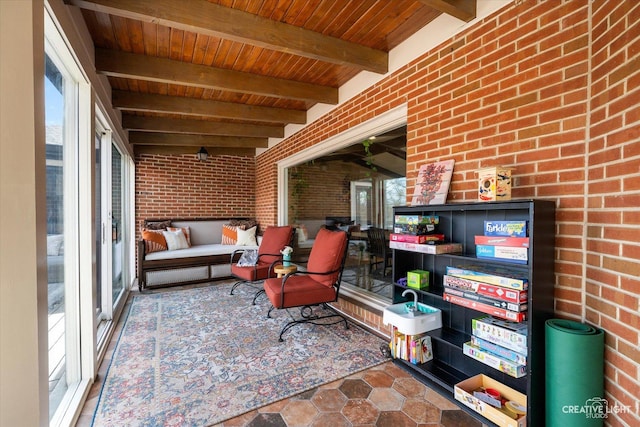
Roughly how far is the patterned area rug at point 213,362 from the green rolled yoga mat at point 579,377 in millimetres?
1236

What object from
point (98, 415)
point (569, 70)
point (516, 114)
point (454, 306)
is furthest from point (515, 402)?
point (98, 415)

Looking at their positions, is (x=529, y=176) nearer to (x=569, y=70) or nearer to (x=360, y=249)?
(x=569, y=70)

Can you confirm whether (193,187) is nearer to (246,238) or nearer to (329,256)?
(246,238)

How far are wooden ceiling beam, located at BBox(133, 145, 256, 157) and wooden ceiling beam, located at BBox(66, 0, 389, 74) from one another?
13.2 ft

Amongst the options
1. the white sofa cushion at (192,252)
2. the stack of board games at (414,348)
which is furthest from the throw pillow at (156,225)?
the stack of board games at (414,348)

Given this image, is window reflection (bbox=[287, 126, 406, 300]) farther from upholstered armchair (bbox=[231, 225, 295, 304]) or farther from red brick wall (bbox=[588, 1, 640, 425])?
red brick wall (bbox=[588, 1, 640, 425])

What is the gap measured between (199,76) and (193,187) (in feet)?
11.2

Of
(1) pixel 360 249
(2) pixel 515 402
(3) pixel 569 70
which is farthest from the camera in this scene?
(1) pixel 360 249

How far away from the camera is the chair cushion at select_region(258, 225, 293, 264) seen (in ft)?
14.3

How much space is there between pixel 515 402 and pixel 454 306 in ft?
2.10

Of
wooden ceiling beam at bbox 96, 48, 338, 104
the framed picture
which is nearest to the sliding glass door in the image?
wooden ceiling beam at bbox 96, 48, 338, 104

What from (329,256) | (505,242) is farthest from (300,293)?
(505,242)

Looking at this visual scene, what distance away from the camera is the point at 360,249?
353cm

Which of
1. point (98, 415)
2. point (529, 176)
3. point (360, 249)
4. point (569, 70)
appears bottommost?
point (98, 415)
